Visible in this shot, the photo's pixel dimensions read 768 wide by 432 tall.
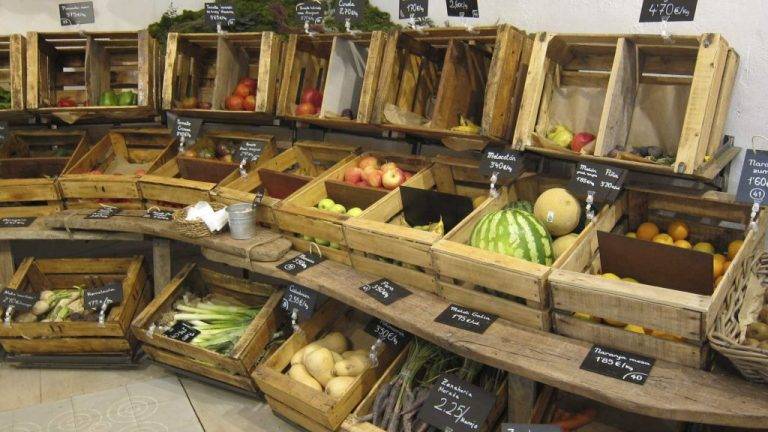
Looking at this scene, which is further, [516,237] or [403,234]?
[403,234]

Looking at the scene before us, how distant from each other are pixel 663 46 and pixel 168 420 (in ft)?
9.30

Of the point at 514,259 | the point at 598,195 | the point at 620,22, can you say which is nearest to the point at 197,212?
the point at 514,259

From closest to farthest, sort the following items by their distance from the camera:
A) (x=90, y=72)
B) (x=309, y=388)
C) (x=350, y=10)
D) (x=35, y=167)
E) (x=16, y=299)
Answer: (x=309, y=388) → (x=350, y=10) → (x=16, y=299) → (x=90, y=72) → (x=35, y=167)

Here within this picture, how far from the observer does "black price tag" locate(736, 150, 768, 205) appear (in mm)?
2105

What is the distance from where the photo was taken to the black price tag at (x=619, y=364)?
187 centimetres

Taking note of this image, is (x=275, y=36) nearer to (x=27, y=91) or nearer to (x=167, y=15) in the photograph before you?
(x=167, y=15)

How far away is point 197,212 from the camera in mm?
3072

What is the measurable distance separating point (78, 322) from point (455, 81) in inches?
95.0

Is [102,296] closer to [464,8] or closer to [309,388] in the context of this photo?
[309,388]

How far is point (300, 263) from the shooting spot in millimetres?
2814

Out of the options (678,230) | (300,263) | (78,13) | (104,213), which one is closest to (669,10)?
(678,230)

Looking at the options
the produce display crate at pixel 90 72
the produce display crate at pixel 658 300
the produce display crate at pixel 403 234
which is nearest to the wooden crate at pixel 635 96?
the produce display crate at pixel 658 300

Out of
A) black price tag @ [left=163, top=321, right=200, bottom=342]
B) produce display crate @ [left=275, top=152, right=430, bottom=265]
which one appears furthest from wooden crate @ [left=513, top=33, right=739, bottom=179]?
black price tag @ [left=163, top=321, right=200, bottom=342]

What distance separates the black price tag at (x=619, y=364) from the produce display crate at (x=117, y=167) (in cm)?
279
